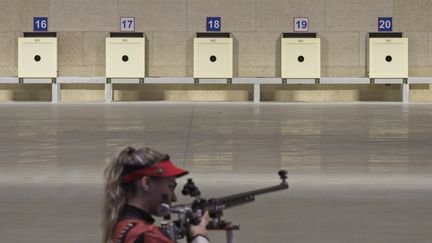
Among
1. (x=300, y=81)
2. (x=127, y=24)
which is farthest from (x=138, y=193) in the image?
(x=127, y=24)

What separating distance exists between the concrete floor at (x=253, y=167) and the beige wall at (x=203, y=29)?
625 cm

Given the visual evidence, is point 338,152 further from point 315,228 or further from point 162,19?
point 162,19

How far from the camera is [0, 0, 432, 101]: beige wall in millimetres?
25078

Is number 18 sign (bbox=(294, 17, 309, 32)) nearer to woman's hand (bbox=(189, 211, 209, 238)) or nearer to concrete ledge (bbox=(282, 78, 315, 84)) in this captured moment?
concrete ledge (bbox=(282, 78, 315, 84))

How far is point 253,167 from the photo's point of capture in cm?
971

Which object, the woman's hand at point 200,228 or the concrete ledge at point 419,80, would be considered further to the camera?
the concrete ledge at point 419,80

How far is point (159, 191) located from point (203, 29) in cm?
2244

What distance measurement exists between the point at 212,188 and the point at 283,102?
16.4m

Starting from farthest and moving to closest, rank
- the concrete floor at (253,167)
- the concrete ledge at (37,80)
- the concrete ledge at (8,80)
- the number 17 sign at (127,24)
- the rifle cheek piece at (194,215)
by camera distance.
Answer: the number 17 sign at (127,24), the concrete ledge at (37,80), the concrete ledge at (8,80), the concrete floor at (253,167), the rifle cheek piece at (194,215)

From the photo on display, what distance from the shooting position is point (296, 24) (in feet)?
82.4

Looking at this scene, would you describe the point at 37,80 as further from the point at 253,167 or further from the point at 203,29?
the point at 253,167

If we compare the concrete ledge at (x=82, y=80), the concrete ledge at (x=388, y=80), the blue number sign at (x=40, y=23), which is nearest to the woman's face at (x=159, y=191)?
the concrete ledge at (x=82, y=80)

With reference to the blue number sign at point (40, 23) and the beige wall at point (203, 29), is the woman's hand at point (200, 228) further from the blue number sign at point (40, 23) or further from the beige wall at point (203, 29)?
the blue number sign at point (40, 23)

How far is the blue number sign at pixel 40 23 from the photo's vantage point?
82.3 ft
